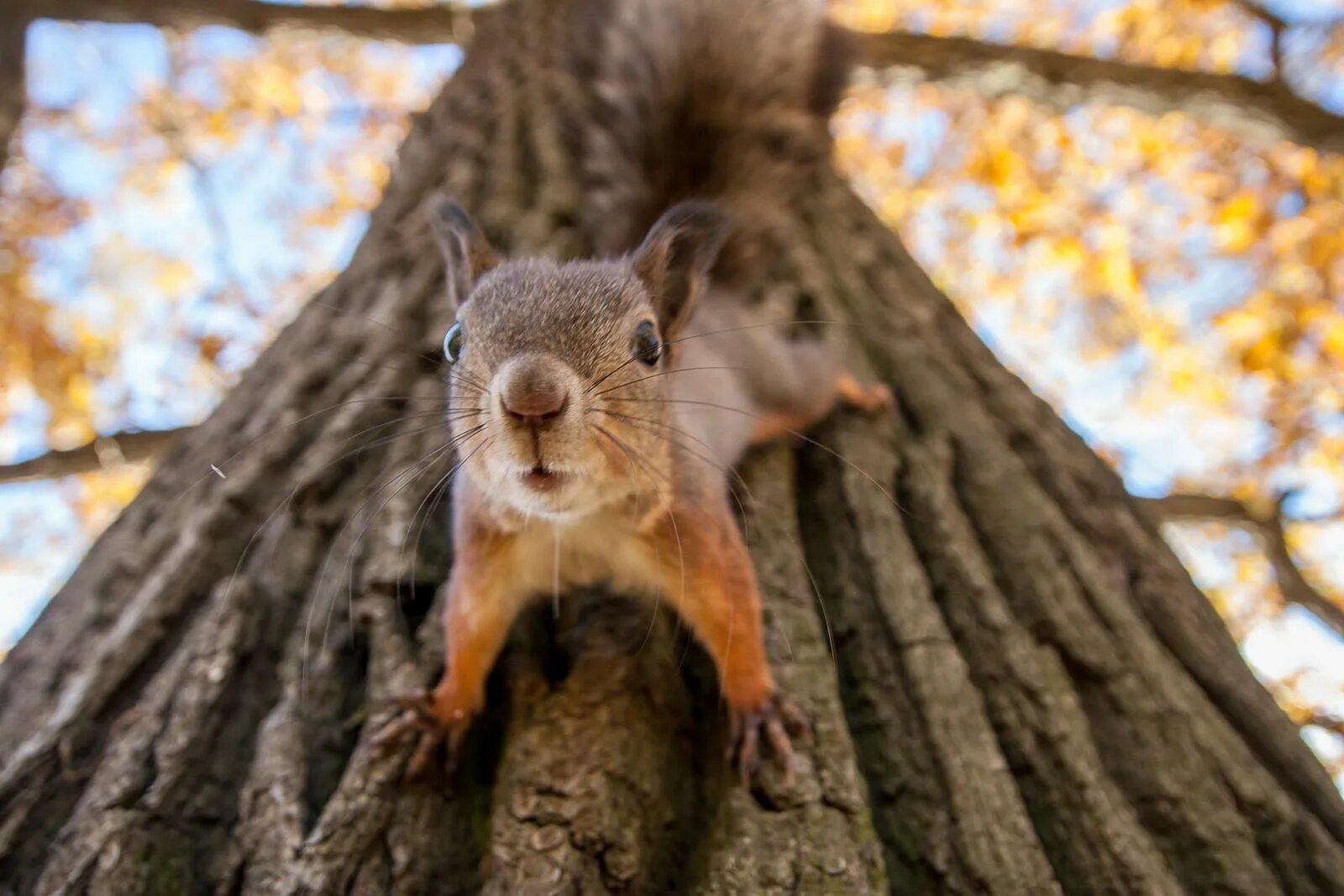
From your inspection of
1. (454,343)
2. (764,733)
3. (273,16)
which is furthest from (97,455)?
(764,733)

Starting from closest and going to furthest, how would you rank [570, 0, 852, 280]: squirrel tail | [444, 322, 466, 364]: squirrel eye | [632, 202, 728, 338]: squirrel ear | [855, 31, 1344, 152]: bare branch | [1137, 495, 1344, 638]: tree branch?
[444, 322, 466, 364]: squirrel eye < [632, 202, 728, 338]: squirrel ear < [570, 0, 852, 280]: squirrel tail < [1137, 495, 1344, 638]: tree branch < [855, 31, 1344, 152]: bare branch

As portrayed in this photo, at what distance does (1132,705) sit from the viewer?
1931 mm

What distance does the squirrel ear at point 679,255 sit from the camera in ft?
6.93

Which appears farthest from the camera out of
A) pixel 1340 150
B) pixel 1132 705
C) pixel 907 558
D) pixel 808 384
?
pixel 1340 150

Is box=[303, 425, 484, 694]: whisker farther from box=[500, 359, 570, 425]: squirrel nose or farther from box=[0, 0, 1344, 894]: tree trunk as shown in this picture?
box=[500, 359, 570, 425]: squirrel nose

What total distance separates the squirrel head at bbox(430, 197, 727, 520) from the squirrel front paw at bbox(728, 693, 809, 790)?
53 centimetres

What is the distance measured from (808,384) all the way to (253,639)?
78.3 inches

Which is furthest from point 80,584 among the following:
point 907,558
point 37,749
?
point 907,558

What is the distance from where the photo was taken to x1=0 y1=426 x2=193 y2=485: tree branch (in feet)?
12.9

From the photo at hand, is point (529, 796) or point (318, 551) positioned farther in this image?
point (318, 551)

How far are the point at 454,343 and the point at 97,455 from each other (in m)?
3.04

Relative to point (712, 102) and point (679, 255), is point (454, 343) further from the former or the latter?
point (712, 102)

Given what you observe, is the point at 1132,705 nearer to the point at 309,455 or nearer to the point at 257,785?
the point at 257,785

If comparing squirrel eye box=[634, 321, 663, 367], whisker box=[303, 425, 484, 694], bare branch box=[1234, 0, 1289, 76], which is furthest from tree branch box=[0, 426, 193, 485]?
bare branch box=[1234, 0, 1289, 76]
